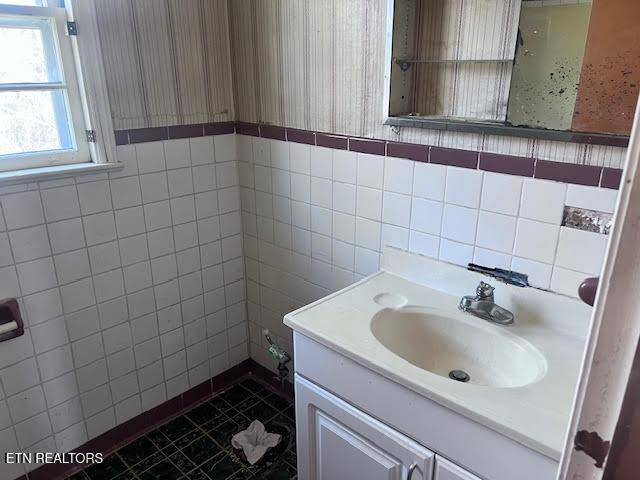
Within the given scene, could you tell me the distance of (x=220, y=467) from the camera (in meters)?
1.79

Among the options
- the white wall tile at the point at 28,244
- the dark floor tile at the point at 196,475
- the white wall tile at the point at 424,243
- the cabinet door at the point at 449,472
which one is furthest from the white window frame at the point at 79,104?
the cabinet door at the point at 449,472

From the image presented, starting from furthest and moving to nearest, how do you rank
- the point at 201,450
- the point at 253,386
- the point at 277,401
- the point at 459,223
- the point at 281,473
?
the point at 253,386 → the point at 277,401 → the point at 201,450 → the point at 281,473 → the point at 459,223

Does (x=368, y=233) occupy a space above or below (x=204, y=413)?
above

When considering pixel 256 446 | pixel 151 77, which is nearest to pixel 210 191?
pixel 151 77

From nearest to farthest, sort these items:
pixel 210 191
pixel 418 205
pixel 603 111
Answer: pixel 603 111 → pixel 418 205 → pixel 210 191

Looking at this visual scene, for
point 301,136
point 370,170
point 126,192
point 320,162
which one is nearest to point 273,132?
point 301,136

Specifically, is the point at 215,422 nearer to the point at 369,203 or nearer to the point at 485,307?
the point at 369,203

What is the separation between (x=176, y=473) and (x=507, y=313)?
135cm

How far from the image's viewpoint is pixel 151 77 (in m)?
1.69

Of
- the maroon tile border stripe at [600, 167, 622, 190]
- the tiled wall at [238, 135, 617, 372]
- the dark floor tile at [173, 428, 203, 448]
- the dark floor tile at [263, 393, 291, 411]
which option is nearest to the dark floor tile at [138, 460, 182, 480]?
the dark floor tile at [173, 428, 203, 448]

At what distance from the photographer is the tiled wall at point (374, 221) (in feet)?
3.89

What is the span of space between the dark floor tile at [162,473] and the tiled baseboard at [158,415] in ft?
0.68

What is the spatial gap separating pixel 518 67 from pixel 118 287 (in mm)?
1519

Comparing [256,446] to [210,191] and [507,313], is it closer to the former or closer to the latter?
[210,191]
